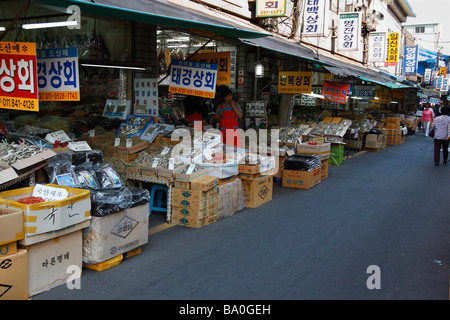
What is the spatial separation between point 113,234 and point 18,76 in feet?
7.49

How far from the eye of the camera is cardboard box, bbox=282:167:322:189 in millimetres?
9383

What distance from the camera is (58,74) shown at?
541cm

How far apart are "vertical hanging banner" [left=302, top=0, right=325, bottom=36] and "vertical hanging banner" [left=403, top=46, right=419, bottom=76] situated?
71.4 ft

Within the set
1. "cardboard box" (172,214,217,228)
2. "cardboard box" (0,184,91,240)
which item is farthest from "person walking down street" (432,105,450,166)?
"cardboard box" (0,184,91,240)

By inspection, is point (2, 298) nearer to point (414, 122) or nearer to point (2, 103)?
point (2, 103)

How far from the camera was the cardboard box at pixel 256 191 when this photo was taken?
753cm

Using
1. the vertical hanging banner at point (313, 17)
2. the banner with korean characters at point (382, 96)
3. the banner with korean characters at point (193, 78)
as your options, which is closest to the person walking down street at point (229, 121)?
the banner with korean characters at point (193, 78)

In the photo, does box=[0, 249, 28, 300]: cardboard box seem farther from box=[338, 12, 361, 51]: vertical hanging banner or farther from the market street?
box=[338, 12, 361, 51]: vertical hanging banner

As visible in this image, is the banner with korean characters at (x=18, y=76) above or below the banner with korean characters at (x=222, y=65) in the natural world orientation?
below

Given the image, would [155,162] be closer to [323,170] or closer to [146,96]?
[146,96]

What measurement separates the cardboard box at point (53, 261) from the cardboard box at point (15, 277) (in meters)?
0.11

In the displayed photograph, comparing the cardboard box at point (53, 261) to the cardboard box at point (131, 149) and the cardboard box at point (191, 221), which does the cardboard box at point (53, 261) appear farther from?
the cardboard box at point (131, 149)

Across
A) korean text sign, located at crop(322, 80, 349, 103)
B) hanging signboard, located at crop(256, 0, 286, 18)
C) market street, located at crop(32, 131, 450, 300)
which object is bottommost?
market street, located at crop(32, 131, 450, 300)

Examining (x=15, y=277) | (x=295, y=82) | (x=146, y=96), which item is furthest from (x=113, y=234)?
(x=295, y=82)
